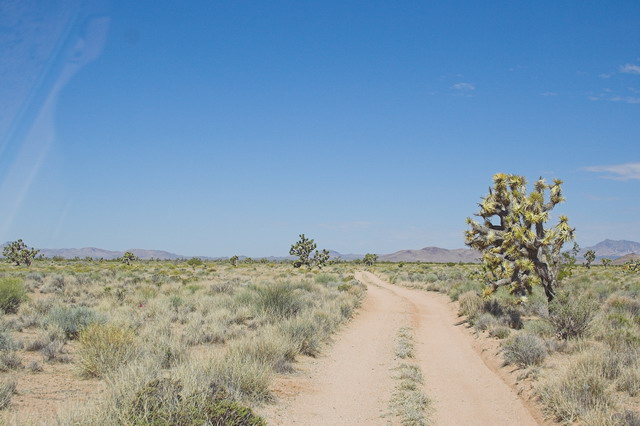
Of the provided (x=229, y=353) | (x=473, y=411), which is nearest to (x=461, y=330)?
(x=473, y=411)

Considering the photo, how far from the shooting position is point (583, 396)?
7.11 metres

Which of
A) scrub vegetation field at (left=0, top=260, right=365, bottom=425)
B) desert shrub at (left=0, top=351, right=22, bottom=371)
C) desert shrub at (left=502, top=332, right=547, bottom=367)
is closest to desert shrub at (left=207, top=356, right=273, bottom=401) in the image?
scrub vegetation field at (left=0, top=260, right=365, bottom=425)

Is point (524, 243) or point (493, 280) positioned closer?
point (524, 243)

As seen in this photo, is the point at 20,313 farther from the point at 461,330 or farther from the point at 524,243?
the point at 524,243

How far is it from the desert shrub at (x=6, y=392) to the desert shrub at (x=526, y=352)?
10.2m

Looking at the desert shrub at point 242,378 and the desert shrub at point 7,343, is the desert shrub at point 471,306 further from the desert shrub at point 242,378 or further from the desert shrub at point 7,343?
the desert shrub at point 7,343

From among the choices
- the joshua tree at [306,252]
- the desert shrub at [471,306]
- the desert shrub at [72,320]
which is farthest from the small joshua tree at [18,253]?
the desert shrub at [471,306]

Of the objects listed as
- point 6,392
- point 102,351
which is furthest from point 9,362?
point 6,392

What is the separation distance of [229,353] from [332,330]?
6004mm

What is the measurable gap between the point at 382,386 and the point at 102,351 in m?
5.90

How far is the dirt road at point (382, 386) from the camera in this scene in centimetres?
761

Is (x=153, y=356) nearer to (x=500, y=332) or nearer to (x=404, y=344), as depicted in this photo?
(x=404, y=344)

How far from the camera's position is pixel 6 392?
23.0ft

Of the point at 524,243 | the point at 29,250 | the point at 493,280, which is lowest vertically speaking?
the point at 29,250
